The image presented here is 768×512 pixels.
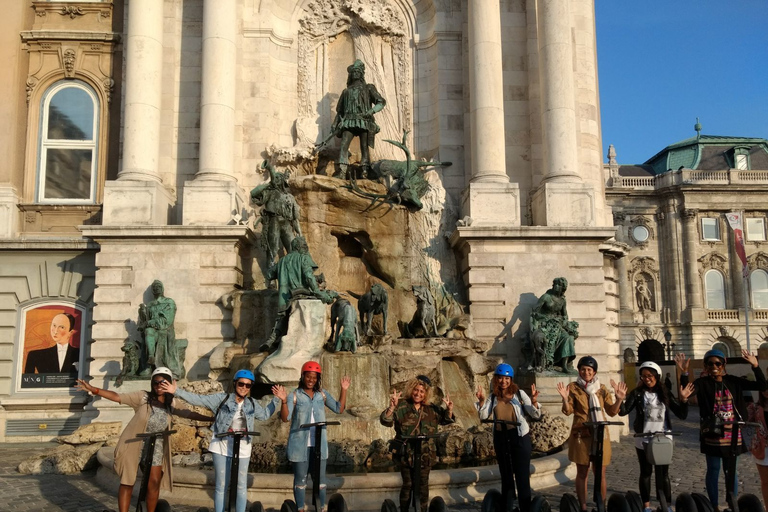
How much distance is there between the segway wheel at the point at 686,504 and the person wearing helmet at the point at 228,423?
391 cm

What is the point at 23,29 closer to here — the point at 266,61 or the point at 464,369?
the point at 266,61

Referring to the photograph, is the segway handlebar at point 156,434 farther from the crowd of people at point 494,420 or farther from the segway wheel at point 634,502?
the segway wheel at point 634,502

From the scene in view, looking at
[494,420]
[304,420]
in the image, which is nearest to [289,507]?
[304,420]

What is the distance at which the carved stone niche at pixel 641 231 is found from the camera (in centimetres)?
5225

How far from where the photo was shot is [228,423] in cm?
659

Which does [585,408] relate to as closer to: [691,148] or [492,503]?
[492,503]

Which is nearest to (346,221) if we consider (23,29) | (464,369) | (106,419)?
(464,369)

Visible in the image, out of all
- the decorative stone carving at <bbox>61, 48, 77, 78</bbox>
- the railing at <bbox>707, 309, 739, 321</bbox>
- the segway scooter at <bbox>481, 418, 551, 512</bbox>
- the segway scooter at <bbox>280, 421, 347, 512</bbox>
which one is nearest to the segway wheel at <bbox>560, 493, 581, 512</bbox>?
the segway scooter at <bbox>481, 418, 551, 512</bbox>

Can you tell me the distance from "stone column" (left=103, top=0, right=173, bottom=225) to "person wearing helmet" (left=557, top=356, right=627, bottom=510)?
11610 millimetres

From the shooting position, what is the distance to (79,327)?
17484 mm

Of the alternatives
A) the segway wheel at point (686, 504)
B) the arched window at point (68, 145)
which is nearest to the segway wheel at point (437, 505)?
the segway wheel at point (686, 504)

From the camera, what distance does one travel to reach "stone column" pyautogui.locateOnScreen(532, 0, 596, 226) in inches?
645

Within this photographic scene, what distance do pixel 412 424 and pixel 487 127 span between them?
454 inches

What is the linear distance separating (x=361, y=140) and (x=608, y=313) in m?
7.62
